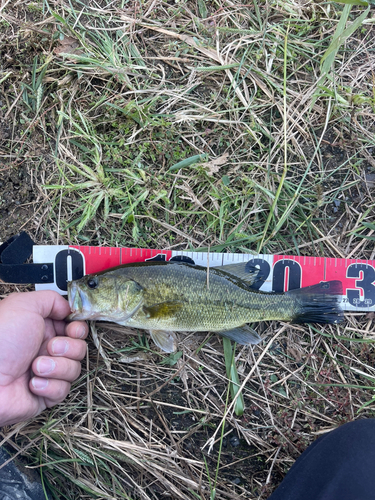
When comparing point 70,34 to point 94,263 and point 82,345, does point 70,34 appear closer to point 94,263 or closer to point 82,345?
point 94,263

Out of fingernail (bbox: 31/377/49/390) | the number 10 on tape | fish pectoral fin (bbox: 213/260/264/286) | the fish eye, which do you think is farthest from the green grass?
the fish eye

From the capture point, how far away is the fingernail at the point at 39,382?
2877 mm

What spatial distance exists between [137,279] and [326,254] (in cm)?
200

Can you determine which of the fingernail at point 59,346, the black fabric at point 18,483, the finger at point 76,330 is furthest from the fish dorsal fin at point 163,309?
the black fabric at point 18,483

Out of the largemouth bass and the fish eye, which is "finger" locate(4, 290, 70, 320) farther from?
the fish eye

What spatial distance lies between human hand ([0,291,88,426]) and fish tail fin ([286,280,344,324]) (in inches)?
82.7

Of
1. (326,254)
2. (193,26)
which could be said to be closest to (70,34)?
(193,26)

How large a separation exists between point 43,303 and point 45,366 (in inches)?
21.8

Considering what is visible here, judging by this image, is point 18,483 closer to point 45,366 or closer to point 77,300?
point 45,366

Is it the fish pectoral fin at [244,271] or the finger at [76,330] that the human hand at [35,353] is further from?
the fish pectoral fin at [244,271]

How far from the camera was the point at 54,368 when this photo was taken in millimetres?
2900

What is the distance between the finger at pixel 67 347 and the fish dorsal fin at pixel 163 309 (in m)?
0.74

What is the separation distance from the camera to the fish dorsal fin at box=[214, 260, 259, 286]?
3.21m

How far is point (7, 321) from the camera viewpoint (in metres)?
2.74
